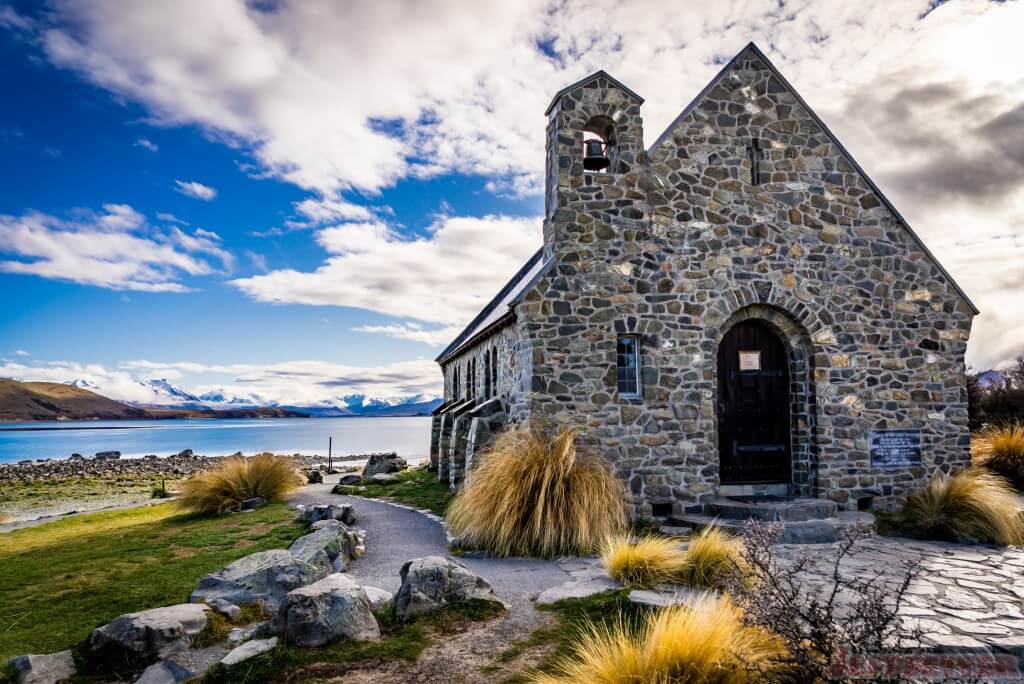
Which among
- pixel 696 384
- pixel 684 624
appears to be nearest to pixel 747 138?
pixel 696 384

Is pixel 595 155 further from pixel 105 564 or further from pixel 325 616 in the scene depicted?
pixel 105 564

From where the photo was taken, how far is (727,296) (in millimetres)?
11055

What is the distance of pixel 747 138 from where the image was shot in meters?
11.4

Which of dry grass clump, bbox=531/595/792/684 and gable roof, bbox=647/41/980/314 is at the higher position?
gable roof, bbox=647/41/980/314

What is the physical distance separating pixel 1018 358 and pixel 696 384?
57.0ft

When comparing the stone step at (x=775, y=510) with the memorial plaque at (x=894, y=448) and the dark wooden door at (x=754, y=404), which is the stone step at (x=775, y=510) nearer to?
the dark wooden door at (x=754, y=404)

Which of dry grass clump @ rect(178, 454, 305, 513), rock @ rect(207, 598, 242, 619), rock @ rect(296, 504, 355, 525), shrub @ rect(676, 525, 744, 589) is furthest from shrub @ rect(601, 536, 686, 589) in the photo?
dry grass clump @ rect(178, 454, 305, 513)

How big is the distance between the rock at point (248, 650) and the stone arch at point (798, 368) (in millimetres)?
8412

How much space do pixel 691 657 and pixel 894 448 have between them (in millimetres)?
9668

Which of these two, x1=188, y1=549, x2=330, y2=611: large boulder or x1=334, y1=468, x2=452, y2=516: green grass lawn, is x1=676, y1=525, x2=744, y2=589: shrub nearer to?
x1=188, y1=549, x2=330, y2=611: large boulder

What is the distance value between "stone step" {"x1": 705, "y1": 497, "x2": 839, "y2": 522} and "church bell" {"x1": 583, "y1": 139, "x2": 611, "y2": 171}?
250 inches

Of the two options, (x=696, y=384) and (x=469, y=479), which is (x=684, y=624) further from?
(x=696, y=384)

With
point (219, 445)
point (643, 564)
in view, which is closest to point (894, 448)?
point (643, 564)

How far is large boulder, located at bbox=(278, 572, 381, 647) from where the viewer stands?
5.08m
